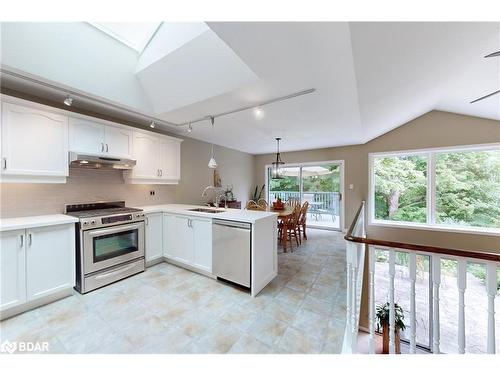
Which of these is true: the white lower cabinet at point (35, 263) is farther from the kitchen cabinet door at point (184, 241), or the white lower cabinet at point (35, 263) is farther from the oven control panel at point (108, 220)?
the kitchen cabinet door at point (184, 241)

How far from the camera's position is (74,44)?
6.73 ft

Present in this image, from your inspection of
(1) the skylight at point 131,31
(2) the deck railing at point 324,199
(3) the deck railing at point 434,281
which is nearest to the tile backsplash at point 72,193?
(1) the skylight at point 131,31

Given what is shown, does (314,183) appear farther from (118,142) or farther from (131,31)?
(131,31)

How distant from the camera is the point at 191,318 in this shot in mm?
1902

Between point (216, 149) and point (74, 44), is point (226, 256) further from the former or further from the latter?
point (216, 149)

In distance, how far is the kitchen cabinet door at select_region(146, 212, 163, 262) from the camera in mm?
3000

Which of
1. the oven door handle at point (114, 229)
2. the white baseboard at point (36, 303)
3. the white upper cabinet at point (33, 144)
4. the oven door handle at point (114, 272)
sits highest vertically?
the white upper cabinet at point (33, 144)

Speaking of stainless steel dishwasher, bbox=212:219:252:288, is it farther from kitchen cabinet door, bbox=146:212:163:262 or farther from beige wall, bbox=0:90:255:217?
beige wall, bbox=0:90:255:217

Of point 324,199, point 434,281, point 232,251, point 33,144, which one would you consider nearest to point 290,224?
point 232,251

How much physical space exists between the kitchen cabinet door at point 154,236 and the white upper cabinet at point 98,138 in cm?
104

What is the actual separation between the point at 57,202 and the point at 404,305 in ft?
20.8

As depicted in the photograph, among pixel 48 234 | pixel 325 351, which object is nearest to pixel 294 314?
pixel 325 351

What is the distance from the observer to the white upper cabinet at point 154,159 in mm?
3158
